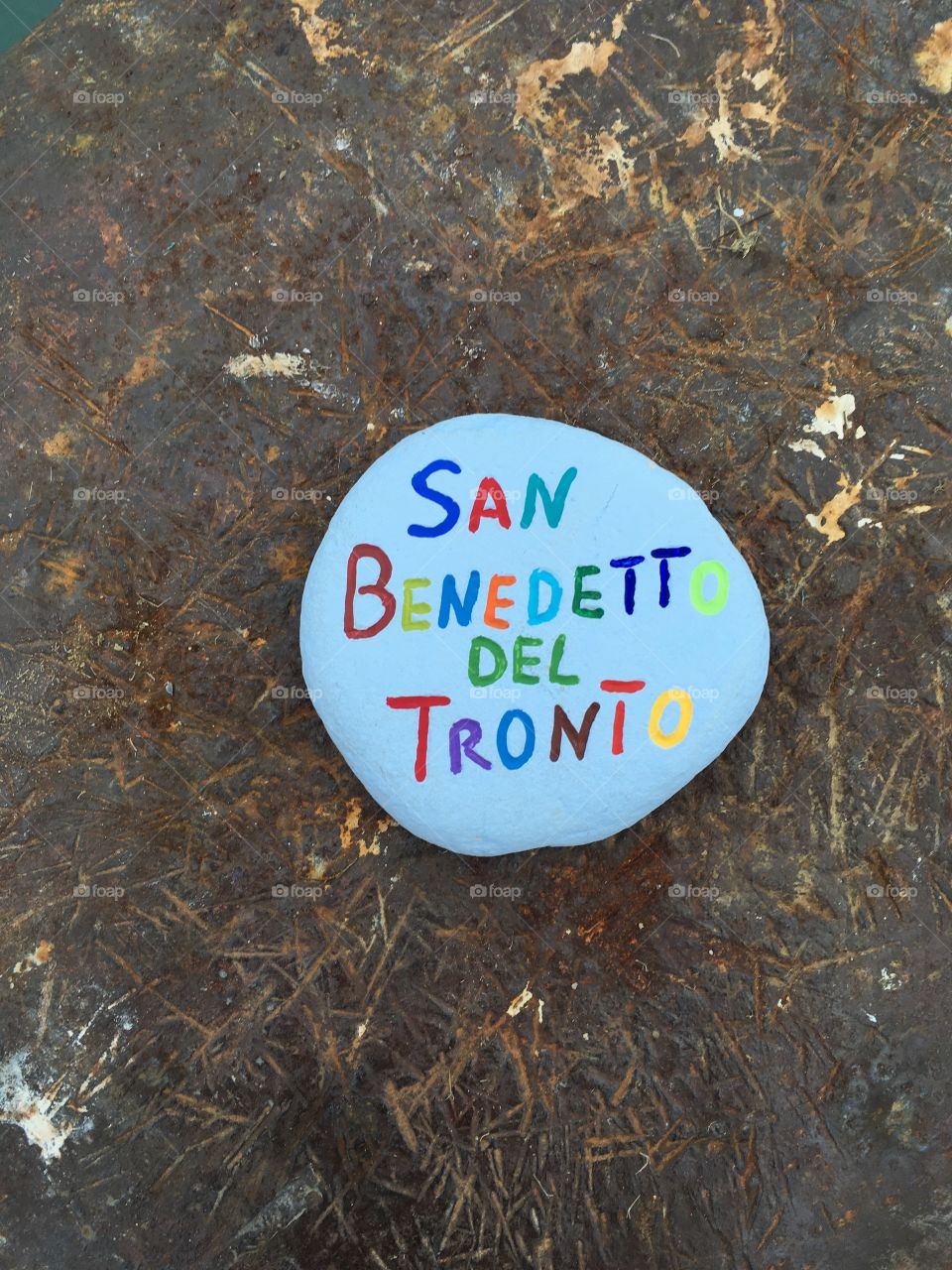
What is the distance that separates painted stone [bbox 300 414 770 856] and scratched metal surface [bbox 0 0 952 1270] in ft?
0.79

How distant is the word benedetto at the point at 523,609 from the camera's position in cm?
181

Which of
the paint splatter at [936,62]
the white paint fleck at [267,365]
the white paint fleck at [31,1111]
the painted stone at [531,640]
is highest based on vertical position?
the white paint fleck at [267,365]

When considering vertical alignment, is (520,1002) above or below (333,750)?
below

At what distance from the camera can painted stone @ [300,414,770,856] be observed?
5.95ft

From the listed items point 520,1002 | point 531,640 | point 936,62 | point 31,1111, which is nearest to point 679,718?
point 531,640

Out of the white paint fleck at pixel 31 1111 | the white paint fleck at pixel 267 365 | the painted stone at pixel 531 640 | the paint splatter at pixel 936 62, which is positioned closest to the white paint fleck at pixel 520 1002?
the painted stone at pixel 531 640

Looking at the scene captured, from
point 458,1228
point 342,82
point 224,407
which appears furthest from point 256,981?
point 342,82

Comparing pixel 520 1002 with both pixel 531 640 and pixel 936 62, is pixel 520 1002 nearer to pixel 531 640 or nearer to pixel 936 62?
pixel 531 640

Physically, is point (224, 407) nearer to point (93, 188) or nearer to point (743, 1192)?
point (93, 188)

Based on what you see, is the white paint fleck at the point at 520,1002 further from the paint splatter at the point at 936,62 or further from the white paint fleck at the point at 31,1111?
the paint splatter at the point at 936,62

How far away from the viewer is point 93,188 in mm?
2061

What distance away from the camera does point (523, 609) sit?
1824mm

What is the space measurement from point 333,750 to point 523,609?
67 cm

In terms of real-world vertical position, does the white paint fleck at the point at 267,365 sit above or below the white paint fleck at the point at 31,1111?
above
